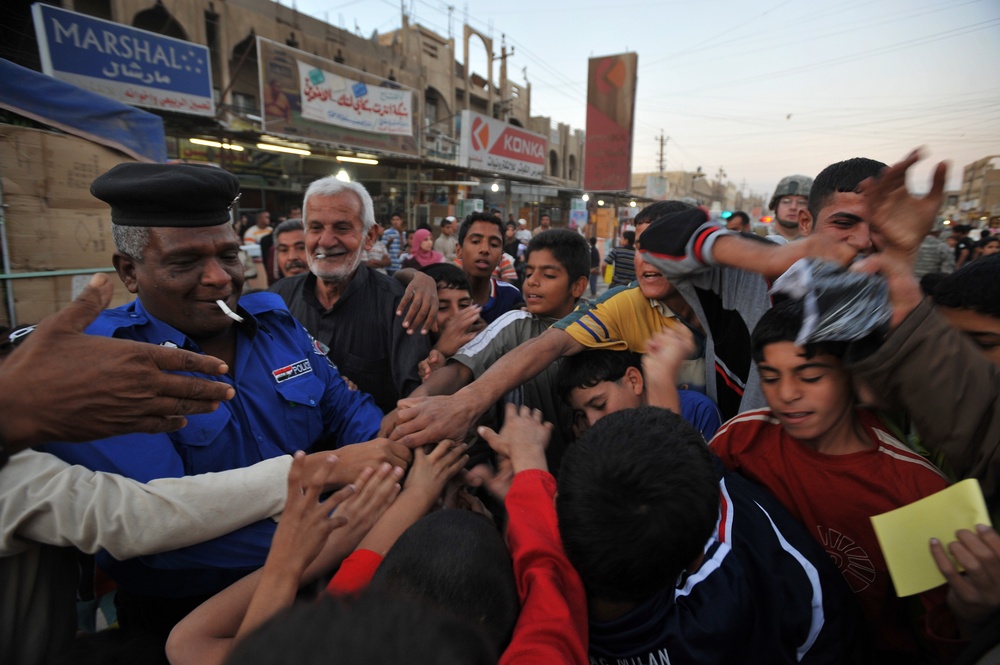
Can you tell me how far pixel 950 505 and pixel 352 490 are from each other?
4.61 feet

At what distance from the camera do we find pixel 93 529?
105cm

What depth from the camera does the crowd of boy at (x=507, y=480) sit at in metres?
1.00

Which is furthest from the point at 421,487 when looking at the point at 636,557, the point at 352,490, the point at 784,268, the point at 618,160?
the point at 618,160

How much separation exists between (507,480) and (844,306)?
40.7 inches

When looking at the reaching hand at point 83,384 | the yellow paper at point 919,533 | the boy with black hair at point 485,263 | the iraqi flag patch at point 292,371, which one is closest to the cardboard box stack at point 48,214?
the boy with black hair at point 485,263

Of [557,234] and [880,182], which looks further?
[557,234]

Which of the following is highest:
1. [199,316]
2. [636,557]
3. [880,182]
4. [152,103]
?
[152,103]

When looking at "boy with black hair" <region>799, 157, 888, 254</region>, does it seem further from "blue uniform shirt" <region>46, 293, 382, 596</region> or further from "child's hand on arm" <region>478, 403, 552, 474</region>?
"blue uniform shirt" <region>46, 293, 382, 596</region>

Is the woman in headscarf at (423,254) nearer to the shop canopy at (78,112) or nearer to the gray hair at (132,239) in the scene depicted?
the shop canopy at (78,112)

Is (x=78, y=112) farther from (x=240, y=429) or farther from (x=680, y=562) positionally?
(x=680, y=562)

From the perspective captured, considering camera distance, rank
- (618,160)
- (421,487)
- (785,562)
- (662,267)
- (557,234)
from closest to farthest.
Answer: (785,562), (421,487), (662,267), (557,234), (618,160)

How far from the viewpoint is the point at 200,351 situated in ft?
5.17

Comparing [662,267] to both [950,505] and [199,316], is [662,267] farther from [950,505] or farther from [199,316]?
[199,316]

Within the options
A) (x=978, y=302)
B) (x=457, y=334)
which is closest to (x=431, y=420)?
(x=457, y=334)
